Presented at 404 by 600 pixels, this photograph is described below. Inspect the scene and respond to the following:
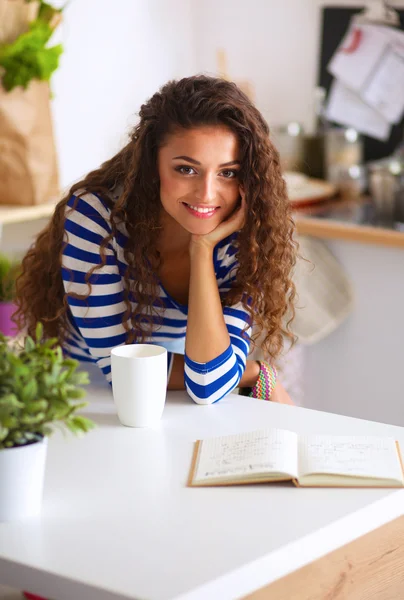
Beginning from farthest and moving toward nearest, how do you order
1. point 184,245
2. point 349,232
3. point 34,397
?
point 349,232, point 184,245, point 34,397

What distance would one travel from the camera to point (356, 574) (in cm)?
102

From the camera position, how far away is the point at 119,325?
149 cm

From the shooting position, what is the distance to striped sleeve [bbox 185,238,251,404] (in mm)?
1335

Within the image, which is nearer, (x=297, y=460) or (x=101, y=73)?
(x=297, y=460)

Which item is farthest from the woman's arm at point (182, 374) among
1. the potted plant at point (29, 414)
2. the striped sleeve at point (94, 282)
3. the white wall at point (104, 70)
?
the white wall at point (104, 70)

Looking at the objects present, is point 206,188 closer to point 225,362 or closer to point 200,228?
point 200,228

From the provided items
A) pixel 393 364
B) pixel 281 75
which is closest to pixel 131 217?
pixel 393 364

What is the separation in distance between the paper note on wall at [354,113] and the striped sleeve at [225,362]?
1349 mm

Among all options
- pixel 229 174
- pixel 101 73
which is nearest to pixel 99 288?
pixel 229 174

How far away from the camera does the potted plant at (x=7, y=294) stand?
6.93 feet

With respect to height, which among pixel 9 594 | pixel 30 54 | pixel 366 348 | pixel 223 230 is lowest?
pixel 366 348

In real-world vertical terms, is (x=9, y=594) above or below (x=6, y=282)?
below

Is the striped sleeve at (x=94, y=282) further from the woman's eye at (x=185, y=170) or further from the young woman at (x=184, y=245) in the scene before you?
the woman's eye at (x=185, y=170)

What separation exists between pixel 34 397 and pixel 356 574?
43 cm
